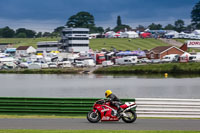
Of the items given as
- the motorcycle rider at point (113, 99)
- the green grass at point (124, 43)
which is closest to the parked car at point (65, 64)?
the green grass at point (124, 43)

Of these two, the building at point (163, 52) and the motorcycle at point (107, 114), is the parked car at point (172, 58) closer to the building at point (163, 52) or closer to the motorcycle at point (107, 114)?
the building at point (163, 52)

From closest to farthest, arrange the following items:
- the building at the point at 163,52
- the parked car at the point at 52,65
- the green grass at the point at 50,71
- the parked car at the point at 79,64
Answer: the green grass at the point at 50,71 < the parked car at the point at 79,64 < the parked car at the point at 52,65 < the building at the point at 163,52

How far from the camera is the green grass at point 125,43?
163m

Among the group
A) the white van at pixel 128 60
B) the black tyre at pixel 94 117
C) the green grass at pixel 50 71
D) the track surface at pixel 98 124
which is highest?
the white van at pixel 128 60

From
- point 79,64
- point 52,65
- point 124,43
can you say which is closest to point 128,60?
point 79,64

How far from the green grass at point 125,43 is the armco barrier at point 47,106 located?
140 m

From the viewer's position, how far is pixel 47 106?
64.4 feet

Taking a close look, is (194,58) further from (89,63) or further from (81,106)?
(81,106)

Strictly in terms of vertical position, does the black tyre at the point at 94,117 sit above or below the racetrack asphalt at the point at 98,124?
above

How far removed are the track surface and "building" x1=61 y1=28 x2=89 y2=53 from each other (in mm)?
137695

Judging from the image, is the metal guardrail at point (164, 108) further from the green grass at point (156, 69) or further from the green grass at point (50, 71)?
the green grass at point (50, 71)

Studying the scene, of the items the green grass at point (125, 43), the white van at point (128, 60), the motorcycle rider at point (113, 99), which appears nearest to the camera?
the motorcycle rider at point (113, 99)

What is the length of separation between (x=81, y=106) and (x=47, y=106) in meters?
1.70

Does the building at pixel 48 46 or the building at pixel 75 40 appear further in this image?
the building at pixel 75 40
